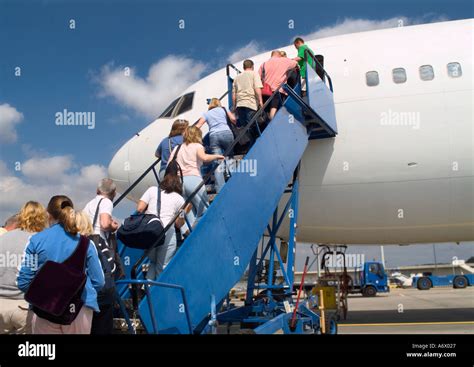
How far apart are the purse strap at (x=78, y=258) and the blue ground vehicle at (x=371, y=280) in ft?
81.9

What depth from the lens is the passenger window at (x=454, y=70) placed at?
8383 mm

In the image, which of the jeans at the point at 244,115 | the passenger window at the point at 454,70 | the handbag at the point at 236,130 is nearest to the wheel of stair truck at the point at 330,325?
the handbag at the point at 236,130

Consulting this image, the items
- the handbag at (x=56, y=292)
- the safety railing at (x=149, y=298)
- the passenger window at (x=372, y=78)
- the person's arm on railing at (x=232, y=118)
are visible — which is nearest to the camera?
the handbag at (x=56, y=292)

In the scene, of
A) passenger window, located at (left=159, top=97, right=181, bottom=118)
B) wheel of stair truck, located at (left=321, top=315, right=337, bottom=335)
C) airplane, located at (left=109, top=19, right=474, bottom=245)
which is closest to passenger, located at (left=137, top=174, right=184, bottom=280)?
wheel of stair truck, located at (left=321, top=315, right=337, bottom=335)

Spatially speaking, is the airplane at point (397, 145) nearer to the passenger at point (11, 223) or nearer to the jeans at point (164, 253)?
the jeans at point (164, 253)

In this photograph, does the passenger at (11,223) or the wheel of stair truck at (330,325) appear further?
the wheel of stair truck at (330,325)

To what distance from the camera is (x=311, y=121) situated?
7355mm

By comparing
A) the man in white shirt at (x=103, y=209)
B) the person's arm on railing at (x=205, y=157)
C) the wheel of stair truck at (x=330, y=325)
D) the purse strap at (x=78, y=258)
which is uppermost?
the person's arm on railing at (x=205, y=157)

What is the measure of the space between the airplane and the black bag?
178 inches

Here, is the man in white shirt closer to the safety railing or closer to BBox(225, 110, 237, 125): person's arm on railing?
the safety railing

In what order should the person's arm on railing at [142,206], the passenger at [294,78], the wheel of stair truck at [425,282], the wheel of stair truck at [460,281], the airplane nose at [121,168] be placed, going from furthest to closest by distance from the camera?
the wheel of stair truck at [425,282]
the wheel of stair truck at [460,281]
the airplane nose at [121,168]
the passenger at [294,78]
the person's arm on railing at [142,206]

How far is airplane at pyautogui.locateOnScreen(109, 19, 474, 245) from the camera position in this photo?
8.17 meters

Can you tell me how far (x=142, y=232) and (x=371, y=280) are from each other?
2481 cm

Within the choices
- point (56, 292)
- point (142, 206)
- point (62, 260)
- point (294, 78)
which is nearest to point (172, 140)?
point (142, 206)
